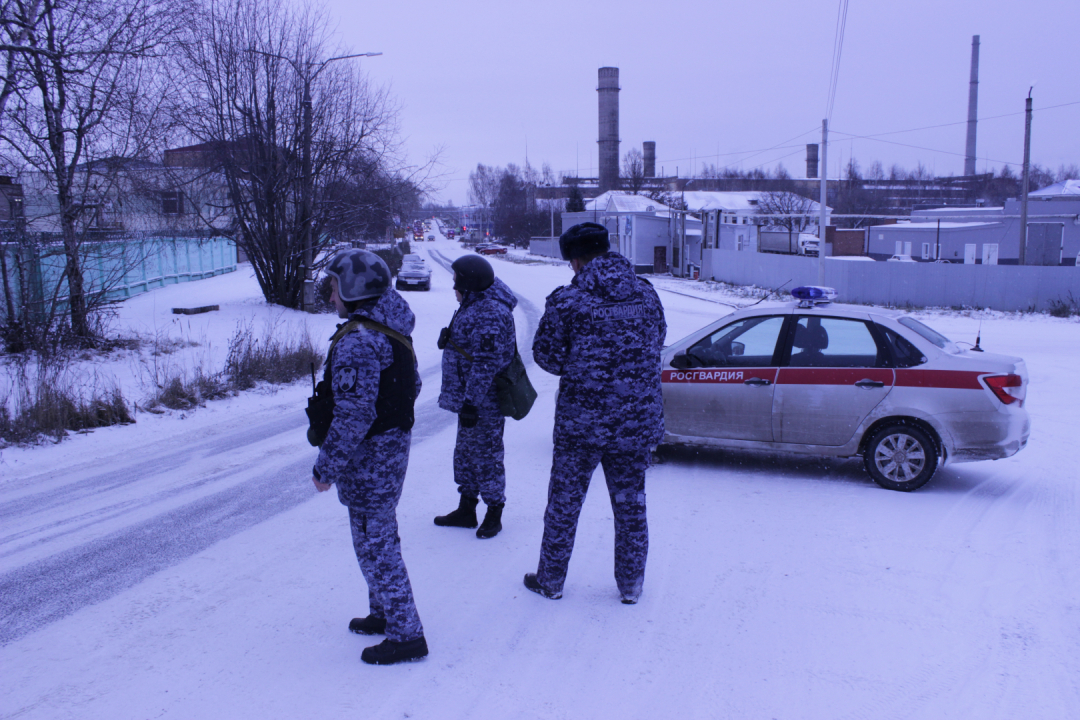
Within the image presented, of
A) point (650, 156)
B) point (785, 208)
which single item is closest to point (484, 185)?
point (650, 156)

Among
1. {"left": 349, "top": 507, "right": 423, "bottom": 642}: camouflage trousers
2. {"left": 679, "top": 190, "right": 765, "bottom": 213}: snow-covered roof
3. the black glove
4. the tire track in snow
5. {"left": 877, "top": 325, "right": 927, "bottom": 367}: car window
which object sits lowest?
the tire track in snow

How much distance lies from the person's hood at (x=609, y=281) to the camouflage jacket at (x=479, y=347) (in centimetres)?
94

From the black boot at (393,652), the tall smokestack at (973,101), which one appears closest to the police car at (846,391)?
the black boot at (393,652)

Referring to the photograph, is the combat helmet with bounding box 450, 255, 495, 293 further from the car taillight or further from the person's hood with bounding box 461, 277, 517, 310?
the car taillight

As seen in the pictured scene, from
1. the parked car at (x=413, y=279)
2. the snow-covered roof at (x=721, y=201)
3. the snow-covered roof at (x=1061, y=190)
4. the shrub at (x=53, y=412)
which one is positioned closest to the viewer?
the shrub at (x=53, y=412)

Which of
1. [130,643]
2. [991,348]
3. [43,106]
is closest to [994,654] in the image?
[130,643]

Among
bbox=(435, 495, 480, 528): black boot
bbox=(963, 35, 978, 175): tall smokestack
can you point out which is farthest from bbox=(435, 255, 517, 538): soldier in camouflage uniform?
bbox=(963, 35, 978, 175): tall smokestack

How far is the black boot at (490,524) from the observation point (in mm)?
5172

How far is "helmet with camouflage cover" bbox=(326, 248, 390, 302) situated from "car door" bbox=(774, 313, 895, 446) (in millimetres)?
4117

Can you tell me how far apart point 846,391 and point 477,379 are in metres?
3.19

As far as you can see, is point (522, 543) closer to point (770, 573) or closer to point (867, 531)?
point (770, 573)

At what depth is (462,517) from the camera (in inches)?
211

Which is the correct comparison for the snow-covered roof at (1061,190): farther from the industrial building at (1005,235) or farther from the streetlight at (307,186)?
the streetlight at (307,186)

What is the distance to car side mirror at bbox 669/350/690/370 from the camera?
6555 millimetres
